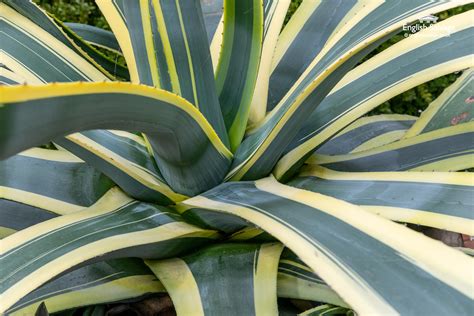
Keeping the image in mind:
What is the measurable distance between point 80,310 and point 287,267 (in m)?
0.30

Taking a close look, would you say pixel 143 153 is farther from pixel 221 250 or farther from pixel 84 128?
pixel 84 128

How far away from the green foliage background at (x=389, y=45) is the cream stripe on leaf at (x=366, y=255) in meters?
0.67

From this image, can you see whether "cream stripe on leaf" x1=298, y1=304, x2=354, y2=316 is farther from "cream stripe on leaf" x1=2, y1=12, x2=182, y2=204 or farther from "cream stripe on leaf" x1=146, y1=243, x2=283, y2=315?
"cream stripe on leaf" x1=2, y1=12, x2=182, y2=204

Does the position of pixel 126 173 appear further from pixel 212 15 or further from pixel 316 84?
pixel 212 15

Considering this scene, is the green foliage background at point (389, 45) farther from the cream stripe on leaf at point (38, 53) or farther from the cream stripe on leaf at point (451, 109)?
the cream stripe on leaf at point (38, 53)

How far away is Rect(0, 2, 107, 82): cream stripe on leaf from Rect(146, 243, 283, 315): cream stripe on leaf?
302mm

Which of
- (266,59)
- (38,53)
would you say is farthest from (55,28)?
(266,59)

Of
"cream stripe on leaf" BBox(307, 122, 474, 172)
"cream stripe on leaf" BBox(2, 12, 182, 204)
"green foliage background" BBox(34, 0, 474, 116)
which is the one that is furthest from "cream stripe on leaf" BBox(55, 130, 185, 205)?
"green foliage background" BBox(34, 0, 474, 116)

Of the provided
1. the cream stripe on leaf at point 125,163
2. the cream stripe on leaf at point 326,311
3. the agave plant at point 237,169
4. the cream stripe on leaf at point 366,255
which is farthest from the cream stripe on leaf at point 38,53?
Answer: the cream stripe on leaf at point 326,311

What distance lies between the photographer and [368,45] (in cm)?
49

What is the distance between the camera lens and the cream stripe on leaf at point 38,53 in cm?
71

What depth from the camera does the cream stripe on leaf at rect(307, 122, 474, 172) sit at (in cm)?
73

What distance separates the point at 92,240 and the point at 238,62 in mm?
312

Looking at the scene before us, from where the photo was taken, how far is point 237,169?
2.11 ft
